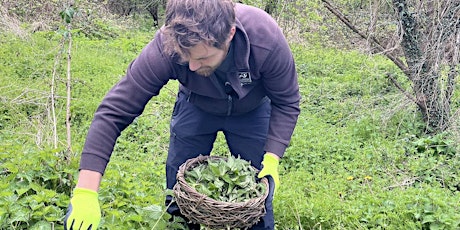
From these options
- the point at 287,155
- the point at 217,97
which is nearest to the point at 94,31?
the point at 287,155

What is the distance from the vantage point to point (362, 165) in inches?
175

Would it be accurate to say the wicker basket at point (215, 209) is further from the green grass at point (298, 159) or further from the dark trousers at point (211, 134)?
the dark trousers at point (211, 134)

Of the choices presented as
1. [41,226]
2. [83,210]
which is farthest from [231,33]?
[41,226]

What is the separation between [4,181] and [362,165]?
9.94ft

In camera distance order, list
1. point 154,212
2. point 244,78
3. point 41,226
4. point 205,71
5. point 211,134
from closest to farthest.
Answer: point 205,71 → point 244,78 → point 41,226 → point 154,212 → point 211,134

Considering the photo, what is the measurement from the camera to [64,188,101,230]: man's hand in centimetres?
203

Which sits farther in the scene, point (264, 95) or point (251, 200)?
point (264, 95)

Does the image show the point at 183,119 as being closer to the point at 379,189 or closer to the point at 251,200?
the point at 251,200

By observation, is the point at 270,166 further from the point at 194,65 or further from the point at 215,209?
the point at 194,65

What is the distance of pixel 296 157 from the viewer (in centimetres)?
466

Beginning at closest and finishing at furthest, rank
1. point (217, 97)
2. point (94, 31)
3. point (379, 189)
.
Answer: point (217, 97), point (379, 189), point (94, 31)

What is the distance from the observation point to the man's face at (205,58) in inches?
75.2

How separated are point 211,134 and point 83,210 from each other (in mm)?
907

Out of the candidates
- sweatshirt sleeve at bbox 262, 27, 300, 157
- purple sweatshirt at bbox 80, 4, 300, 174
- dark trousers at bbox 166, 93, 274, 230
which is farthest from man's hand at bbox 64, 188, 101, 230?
sweatshirt sleeve at bbox 262, 27, 300, 157
